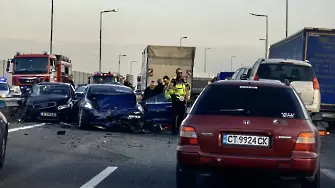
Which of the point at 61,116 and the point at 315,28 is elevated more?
the point at 315,28

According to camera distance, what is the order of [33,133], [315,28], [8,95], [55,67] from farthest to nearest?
[8,95] < [55,67] < [315,28] < [33,133]

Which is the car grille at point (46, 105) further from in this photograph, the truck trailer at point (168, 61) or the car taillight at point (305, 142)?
the car taillight at point (305, 142)

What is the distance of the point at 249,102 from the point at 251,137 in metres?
0.54

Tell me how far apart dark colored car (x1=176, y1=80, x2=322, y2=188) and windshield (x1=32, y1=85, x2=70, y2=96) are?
15720 mm

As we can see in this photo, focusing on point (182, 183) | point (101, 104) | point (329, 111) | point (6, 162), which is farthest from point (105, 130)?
point (182, 183)

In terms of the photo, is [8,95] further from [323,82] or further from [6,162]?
[6,162]

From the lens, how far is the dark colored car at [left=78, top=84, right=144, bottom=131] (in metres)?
19.8

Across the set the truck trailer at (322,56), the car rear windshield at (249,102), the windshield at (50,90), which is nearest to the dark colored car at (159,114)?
the windshield at (50,90)

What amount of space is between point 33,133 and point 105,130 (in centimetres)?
273

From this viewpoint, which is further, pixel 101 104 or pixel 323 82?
pixel 323 82

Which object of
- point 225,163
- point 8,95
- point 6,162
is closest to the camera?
point 225,163

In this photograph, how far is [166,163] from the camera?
12.4 metres

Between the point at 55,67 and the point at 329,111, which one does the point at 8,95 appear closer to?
the point at 55,67

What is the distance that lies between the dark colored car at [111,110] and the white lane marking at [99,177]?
8.23m
